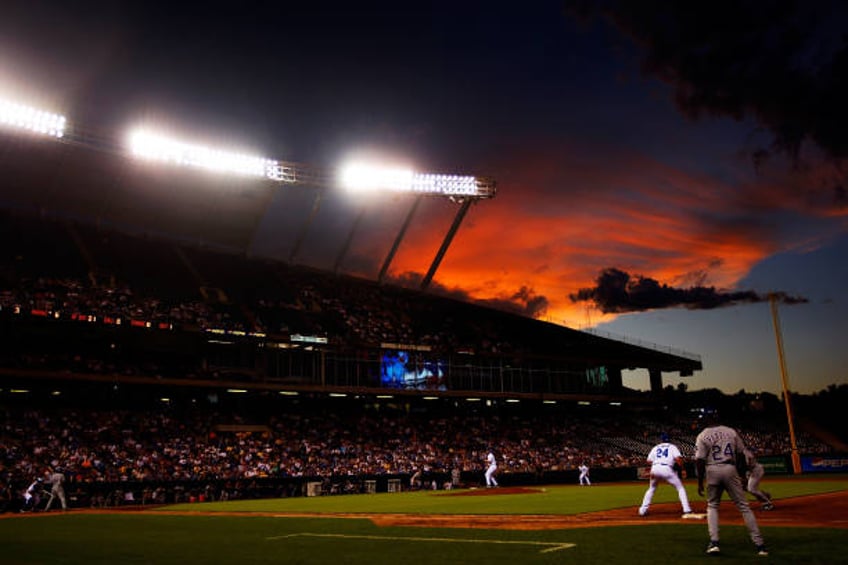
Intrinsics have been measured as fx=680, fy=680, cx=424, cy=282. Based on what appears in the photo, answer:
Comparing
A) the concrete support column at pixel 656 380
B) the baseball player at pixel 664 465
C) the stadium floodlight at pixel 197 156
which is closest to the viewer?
the baseball player at pixel 664 465

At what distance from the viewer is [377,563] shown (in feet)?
26.7

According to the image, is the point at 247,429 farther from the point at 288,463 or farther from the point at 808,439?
the point at 808,439

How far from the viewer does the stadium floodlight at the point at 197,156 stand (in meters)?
35.6

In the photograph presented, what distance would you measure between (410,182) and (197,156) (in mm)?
12694

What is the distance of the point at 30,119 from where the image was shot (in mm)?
32812

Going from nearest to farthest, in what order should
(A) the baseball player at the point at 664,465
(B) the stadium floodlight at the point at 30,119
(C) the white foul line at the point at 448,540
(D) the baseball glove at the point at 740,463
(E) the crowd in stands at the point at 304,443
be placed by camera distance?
(D) the baseball glove at the point at 740,463 → (C) the white foul line at the point at 448,540 → (A) the baseball player at the point at 664,465 → (E) the crowd in stands at the point at 304,443 → (B) the stadium floodlight at the point at 30,119

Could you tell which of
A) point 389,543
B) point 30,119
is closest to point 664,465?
point 389,543

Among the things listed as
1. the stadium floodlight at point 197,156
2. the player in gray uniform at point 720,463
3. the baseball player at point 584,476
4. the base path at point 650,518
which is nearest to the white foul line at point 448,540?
the player in gray uniform at point 720,463

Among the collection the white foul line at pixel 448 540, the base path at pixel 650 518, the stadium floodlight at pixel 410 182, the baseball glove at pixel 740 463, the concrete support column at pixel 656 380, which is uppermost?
the stadium floodlight at pixel 410 182

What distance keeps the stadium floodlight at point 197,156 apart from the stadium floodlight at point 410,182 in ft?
15.0

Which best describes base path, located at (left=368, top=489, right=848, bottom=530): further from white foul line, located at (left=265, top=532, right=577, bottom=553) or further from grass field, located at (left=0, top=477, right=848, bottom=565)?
white foul line, located at (left=265, top=532, right=577, bottom=553)

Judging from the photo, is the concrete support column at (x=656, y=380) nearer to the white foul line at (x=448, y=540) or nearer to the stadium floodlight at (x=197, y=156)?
the stadium floodlight at (x=197, y=156)

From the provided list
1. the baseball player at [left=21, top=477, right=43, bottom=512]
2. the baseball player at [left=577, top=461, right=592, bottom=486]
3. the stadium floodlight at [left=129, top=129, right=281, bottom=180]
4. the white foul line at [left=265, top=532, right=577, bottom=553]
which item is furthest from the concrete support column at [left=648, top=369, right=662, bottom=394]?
the white foul line at [left=265, top=532, right=577, bottom=553]

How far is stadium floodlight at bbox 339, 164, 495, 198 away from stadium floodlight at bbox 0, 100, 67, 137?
49.6ft
